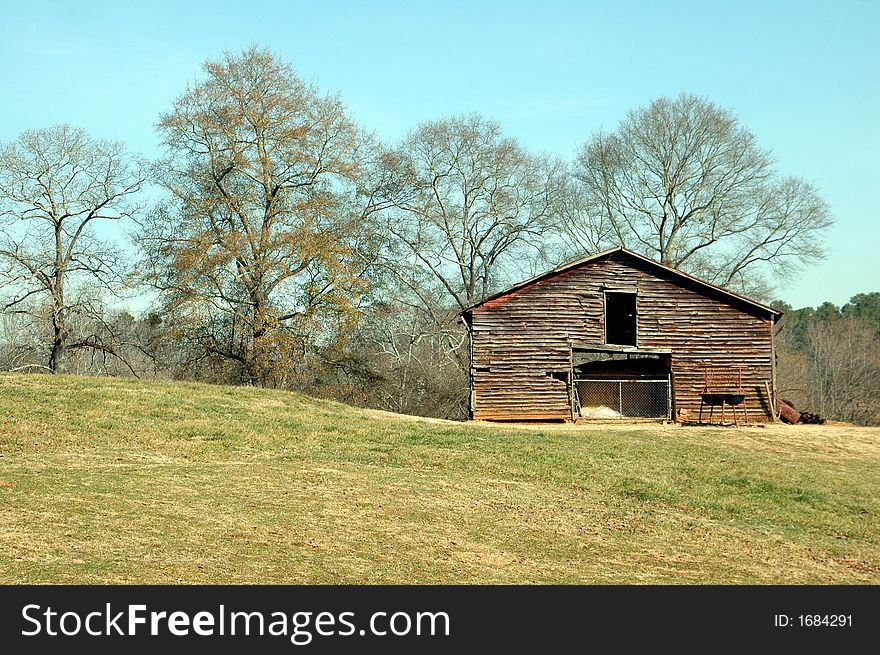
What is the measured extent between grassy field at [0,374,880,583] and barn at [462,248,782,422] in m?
6.22

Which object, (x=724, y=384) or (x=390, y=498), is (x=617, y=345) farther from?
(x=390, y=498)

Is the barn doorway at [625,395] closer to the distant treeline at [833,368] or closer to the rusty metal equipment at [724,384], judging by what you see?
the rusty metal equipment at [724,384]

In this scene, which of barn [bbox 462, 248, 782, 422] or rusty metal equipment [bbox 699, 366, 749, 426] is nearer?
barn [bbox 462, 248, 782, 422]

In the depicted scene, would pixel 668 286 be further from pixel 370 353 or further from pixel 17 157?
pixel 17 157

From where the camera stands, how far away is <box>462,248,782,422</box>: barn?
36.6m

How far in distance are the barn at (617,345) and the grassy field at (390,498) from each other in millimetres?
6217

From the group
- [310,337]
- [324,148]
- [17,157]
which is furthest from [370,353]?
[17,157]

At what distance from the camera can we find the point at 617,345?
37281 millimetres

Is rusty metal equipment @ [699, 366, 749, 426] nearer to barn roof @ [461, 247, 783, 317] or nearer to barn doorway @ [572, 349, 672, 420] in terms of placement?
barn doorway @ [572, 349, 672, 420]

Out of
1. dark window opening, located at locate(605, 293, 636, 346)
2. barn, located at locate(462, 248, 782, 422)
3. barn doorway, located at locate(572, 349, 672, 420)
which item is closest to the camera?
barn, located at locate(462, 248, 782, 422)

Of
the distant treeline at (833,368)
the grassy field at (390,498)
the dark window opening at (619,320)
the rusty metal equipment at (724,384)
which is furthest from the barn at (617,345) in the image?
the distant treeline at (833,368)

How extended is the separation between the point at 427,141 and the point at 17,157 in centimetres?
2374

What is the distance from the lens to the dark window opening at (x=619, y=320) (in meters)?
41.8

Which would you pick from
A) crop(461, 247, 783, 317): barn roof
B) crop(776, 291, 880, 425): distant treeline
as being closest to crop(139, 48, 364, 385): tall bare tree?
crop(461, 247, 783, 317): barn roof
